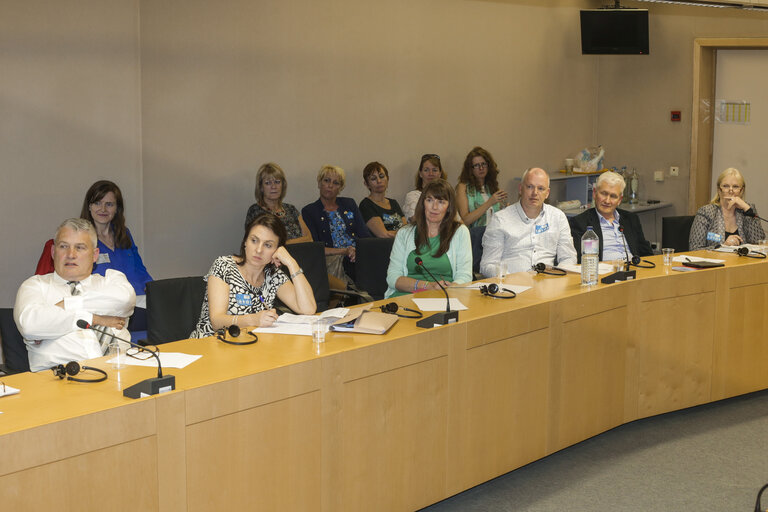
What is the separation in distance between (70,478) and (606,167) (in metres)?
7.96

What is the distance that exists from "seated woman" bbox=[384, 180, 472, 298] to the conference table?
0.38 m

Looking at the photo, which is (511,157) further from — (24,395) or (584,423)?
(24,395)

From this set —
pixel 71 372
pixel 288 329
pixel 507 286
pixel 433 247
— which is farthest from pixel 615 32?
pixel 71 372

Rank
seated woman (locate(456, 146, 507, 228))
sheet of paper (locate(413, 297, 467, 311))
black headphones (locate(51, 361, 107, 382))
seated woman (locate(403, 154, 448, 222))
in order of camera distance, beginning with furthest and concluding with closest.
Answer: seated woman (locate(456, 146, 507, 228)) → seated woman (locate(403, 154, 448, 222)) → sheet of paper (locate(413, 297, 467, 311)) → black headphones (locate(51, 361, 107, 382))

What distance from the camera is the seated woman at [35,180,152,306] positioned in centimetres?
500

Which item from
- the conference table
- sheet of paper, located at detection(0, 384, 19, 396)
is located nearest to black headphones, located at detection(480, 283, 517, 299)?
the conference table

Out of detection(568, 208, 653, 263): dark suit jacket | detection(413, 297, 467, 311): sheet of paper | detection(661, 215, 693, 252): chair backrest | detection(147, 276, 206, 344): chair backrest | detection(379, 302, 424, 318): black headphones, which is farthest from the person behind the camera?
detection(661, 215, 693, 252): chair backrest

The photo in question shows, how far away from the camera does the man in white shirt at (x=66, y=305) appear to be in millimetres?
3410

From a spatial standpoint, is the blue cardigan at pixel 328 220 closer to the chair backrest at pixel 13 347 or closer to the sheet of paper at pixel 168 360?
the chair backrest at pixel 13 347

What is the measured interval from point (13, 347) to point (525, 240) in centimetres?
291

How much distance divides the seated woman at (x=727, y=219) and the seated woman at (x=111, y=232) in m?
3.75

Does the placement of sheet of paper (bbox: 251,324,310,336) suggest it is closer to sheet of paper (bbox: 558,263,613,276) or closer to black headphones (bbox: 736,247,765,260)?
sheet of paper (bbox: 558,263,613,276)

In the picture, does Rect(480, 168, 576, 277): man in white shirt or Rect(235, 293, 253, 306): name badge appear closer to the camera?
Rect(235, 293, 253, 306): name badge

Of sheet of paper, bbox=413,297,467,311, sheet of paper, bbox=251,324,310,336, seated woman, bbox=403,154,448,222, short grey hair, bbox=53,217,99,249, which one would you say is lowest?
sheet of paper, bbox=251,324,310,336
